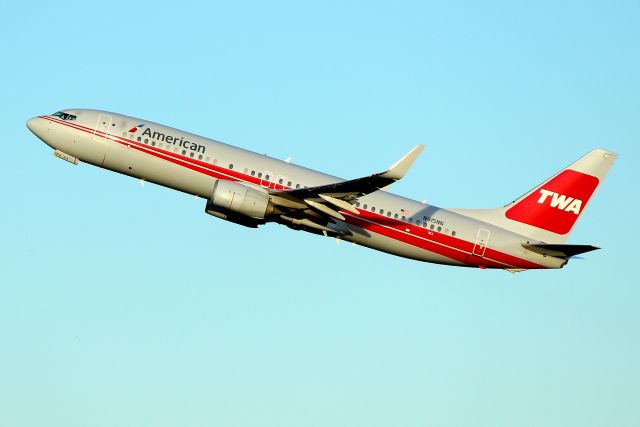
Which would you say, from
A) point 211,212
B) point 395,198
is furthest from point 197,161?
point 395,198

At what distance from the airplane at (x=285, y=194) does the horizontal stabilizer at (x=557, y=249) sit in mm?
79

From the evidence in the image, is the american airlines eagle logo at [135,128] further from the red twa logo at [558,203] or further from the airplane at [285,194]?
the red twa logo at [558,203]

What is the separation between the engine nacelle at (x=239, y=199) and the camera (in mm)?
60219

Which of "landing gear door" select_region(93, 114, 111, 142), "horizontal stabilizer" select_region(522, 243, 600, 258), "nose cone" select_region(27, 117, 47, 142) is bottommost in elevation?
"nose cone" select_region(27, 117, 47, 142)

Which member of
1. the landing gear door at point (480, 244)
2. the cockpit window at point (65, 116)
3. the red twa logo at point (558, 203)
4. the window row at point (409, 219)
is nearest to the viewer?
the cockpit window at point (65, 116)

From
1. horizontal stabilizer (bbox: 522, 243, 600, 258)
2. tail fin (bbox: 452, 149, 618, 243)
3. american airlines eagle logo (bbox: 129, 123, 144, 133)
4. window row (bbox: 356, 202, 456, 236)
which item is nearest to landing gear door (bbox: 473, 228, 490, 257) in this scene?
window row (bbox: 356, 202, 456, 236)

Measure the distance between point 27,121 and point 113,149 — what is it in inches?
255

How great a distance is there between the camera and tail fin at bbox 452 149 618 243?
70.0 m

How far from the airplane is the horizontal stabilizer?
0.26 ft

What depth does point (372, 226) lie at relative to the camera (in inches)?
2525

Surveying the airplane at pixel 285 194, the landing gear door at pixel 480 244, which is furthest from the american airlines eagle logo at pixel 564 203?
the landing gear door at pixel 480 244

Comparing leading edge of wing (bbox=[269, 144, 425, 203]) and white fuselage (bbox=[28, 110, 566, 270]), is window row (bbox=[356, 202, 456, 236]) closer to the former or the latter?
white fuselage (bbox=[28, 110, 566, 270])

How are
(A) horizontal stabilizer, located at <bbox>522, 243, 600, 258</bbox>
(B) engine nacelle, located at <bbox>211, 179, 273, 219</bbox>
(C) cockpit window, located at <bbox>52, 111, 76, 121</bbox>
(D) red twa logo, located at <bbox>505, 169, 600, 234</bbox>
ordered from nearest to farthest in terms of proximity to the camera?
1. (B) engine nacelle, located at <bbox>211, 179, 273, 219</bbox>
2. (C) cockpit window, located at <bbox>52, 111, 76, 121</bbox>
3. (A) horizontal stabilizer, located at <bbox>522, 243, 600, 258</bbox>
4. (D) red twa logo, located at <bbox>505, 169, 600, 234</bbox>

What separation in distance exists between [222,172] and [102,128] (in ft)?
24.1
